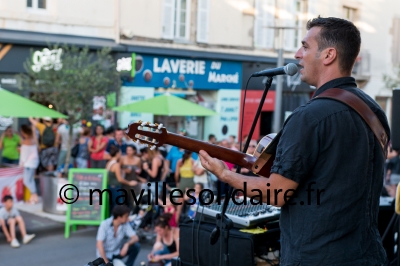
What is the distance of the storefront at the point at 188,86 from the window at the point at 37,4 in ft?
7.35

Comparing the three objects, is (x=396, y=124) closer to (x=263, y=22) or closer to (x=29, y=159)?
(x=29, y=159)

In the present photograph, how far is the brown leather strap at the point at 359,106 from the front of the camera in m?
2.60

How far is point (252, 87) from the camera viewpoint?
1978cm

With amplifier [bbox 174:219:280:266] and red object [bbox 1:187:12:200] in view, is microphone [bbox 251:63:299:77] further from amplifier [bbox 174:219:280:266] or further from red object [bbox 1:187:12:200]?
red object [bbox 1:187:12:200]

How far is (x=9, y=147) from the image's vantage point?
1159 centimetres

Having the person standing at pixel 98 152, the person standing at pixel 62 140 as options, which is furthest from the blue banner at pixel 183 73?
the person standing at pixel 98 152

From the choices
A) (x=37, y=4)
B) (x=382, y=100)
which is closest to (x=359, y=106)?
(x=37, y=4)

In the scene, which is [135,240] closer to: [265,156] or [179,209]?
[179,209]

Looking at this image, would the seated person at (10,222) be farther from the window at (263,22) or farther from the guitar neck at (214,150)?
the window at (263,22)

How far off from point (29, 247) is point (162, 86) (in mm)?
9165

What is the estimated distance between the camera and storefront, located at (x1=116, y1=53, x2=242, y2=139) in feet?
52.4

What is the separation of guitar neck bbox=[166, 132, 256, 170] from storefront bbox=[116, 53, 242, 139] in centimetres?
1167

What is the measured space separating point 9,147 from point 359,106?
32.7ft

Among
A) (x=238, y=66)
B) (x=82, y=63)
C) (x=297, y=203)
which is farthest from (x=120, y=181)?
(x=238, y=66)
